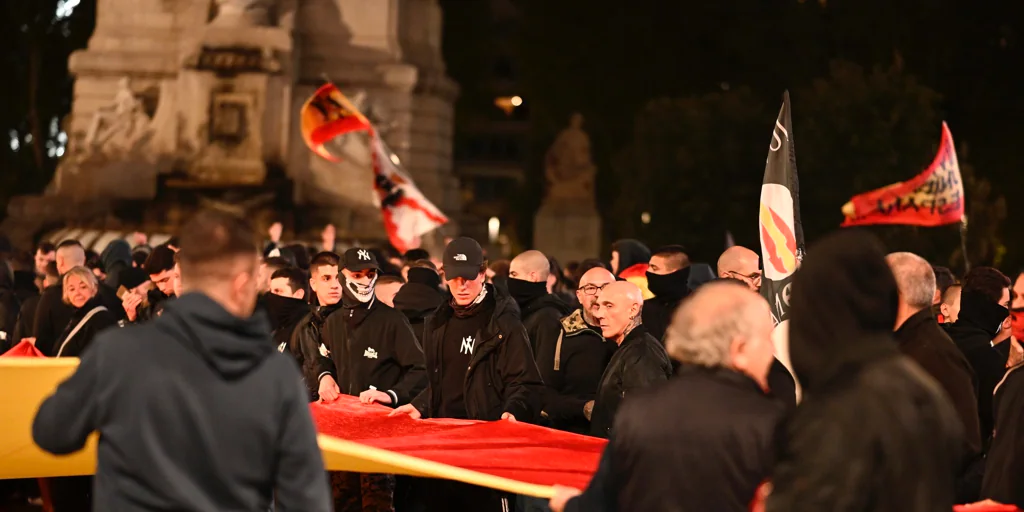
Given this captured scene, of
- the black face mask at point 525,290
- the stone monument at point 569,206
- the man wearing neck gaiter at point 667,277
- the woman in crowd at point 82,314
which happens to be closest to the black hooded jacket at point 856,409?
the man wearing neck gaiter at point 667,277

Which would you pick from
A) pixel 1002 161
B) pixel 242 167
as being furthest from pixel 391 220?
pixel 1002 161

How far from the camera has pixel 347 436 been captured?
865 cm

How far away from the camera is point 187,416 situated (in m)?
4.97

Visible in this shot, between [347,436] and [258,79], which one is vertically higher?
[258,79]

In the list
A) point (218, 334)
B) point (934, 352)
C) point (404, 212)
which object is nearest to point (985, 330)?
point (934, 352)

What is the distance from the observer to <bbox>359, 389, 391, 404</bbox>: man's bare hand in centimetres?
962

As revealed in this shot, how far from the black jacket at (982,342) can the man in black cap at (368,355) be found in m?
3.14

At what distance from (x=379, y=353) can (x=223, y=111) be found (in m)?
19.7

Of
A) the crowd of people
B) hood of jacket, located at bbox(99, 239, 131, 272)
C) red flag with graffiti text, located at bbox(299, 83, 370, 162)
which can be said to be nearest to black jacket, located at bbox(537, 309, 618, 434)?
the crowd of people

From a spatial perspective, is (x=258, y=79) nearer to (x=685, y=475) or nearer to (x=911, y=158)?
(x=911, y=158)

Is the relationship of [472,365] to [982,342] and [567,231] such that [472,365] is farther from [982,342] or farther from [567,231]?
[567,231]

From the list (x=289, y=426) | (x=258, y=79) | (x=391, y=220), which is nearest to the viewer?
(x=289, y=426)

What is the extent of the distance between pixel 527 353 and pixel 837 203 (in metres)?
31.6

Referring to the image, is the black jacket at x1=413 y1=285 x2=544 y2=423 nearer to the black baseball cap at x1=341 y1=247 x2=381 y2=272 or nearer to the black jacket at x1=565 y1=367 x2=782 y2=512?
the black baseball cap at x1=341 y1=247 x2=381 y2=272
